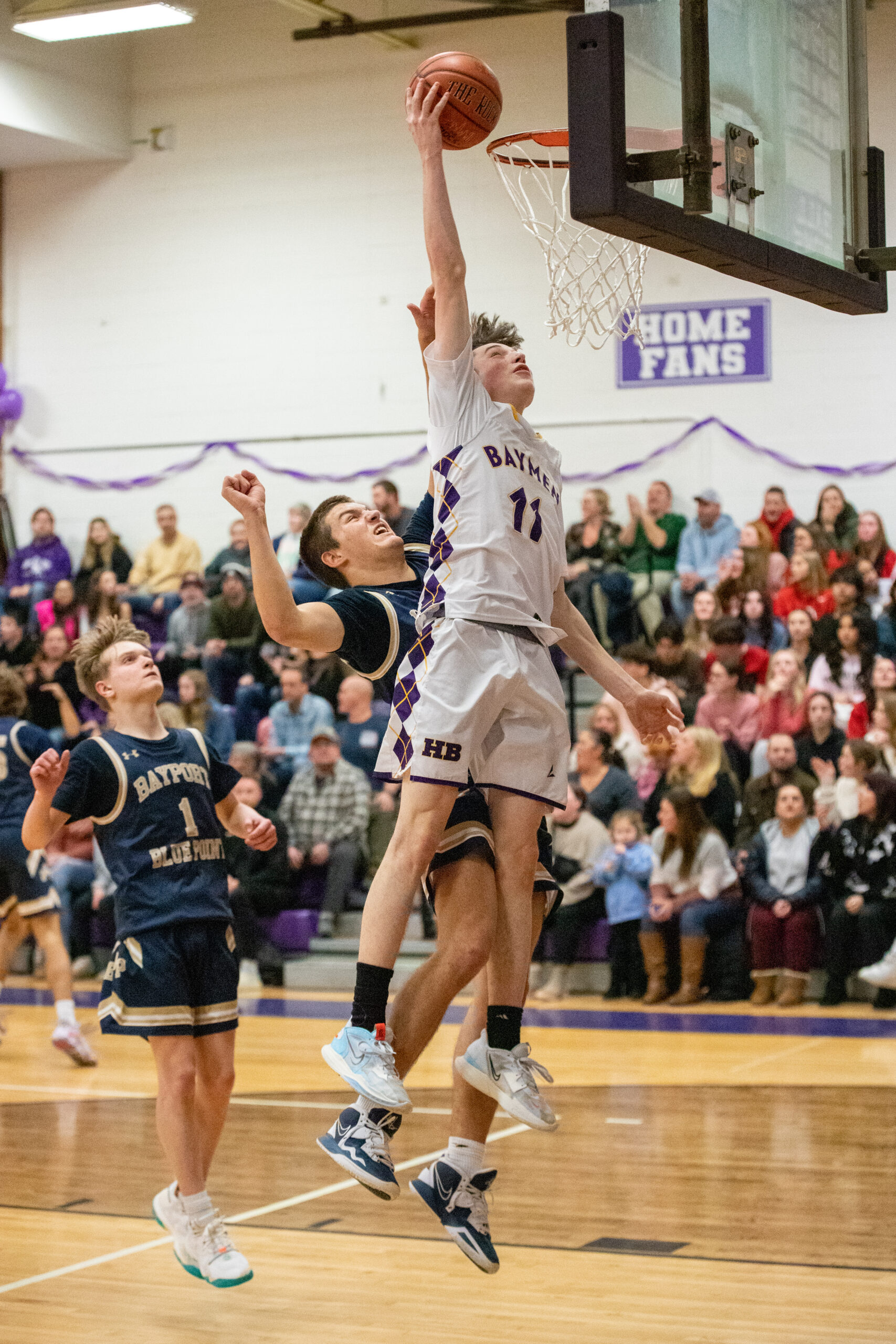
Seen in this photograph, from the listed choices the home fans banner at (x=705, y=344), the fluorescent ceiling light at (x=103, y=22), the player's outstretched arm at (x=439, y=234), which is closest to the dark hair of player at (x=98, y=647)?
the player's outstretched arm at (x=439, y=234)

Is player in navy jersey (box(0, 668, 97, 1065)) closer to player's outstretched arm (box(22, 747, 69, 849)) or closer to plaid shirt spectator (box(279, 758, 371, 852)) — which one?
plaid shirt spectator (box(279, 758, 371, 852))

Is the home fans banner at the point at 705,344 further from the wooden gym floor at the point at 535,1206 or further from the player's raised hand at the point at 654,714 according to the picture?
the player's raised hand at the point at 654,714

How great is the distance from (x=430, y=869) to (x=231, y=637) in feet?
31.3

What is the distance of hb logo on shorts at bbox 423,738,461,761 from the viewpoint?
384 cm

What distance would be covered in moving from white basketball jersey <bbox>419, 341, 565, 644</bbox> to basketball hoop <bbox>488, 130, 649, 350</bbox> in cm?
70

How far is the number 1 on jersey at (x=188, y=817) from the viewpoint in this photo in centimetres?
534

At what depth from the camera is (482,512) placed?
13.0 feet

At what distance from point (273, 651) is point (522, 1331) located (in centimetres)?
863

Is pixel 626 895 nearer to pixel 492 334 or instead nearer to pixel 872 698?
pixel 872 698

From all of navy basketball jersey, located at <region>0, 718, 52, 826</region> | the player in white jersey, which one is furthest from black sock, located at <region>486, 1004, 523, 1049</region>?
navy basketball jersey, located at <region>0, 718, 52, 826</region>

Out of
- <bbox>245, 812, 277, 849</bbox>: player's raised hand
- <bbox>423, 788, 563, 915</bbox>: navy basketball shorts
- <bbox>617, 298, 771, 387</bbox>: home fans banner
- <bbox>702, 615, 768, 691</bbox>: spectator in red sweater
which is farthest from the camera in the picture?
<bbox>617, 298, 771, 387</bbox>: home fans banner

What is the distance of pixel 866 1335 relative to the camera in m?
4.79

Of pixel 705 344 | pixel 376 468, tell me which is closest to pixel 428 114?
pixel 705 344

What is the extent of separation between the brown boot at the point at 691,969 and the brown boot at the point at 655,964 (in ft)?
0.30
